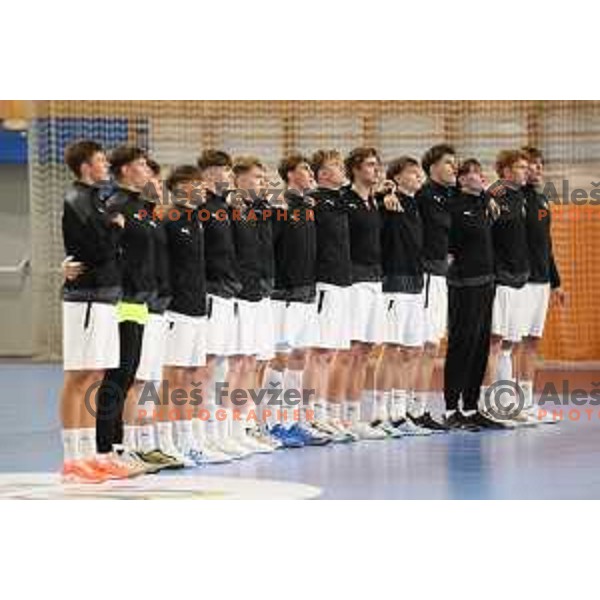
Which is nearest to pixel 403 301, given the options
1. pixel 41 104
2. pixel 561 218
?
pixel 561 218

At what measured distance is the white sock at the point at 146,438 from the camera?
11.2 m

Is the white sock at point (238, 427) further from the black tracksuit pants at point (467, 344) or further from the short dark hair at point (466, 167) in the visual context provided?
the short dark hair at point (466, 167)

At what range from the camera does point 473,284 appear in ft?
43.6

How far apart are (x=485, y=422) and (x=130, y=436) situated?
3.22 m

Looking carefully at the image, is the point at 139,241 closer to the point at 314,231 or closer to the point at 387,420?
the point at 314,231

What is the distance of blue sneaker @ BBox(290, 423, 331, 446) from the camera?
40.7 ft

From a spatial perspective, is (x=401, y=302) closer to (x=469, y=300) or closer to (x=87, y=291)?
(x=469, y=300)

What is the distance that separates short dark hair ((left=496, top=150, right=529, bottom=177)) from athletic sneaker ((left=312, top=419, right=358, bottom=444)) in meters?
2.08

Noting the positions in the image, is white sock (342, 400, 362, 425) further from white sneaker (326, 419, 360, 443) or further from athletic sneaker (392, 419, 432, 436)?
athletic sneaker (392, 419, 432, 436)

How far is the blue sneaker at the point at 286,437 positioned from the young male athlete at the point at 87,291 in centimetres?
209

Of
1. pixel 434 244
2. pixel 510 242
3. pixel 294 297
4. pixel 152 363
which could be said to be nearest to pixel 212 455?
pixel 152 363

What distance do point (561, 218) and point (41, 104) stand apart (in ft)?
14.9

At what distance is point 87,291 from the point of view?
402 inches

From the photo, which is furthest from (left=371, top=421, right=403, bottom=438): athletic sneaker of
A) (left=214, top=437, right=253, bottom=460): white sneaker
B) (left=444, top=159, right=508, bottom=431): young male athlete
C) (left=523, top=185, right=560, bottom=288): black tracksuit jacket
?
(left=523, top=185, right=560, bottom=288): black tracksuit jacket
